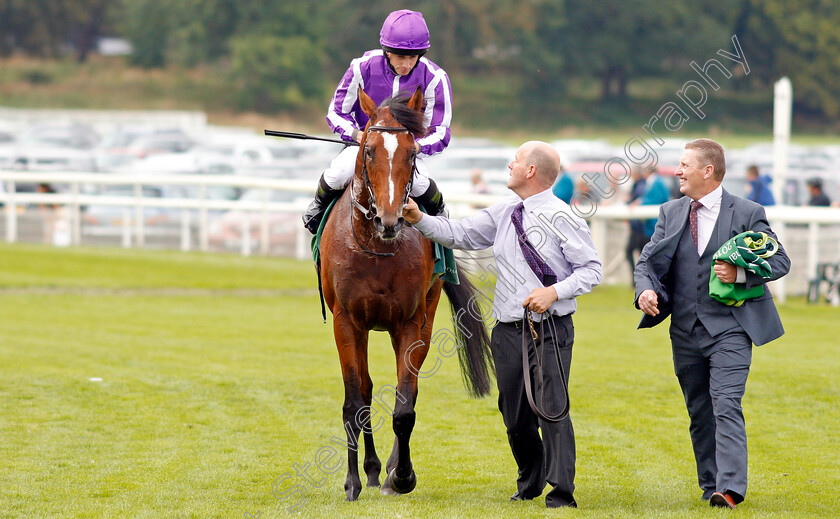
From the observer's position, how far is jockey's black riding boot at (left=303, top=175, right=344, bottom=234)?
5479mm

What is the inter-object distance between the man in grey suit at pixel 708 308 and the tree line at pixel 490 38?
4895cm

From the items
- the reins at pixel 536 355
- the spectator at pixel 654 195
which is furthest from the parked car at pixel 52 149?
the reins at pixel 536 355

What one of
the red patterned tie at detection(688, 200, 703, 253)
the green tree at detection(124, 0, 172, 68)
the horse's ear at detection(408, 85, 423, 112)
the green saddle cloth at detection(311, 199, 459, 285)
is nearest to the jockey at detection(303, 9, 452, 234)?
the green saddle cloth at detection(311, 199, 459, 285)

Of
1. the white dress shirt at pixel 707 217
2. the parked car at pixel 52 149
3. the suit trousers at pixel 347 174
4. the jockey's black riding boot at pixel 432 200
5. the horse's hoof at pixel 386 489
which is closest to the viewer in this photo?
the white dress shirt at pixel 707 217

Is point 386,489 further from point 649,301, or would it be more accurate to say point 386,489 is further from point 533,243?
point 649,301

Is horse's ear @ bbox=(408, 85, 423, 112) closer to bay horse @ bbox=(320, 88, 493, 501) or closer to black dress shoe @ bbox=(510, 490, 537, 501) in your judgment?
bay horse @ bbox=(320, 88, 493, 501)

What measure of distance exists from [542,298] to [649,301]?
53 centimetres

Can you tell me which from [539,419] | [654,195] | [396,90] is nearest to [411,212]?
[396,90]

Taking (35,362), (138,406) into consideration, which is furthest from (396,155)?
(35,362)

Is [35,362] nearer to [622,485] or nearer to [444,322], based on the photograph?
[444,322]

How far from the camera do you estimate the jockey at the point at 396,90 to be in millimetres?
5293

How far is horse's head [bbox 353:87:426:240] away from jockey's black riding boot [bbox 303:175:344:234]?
2.00 feet

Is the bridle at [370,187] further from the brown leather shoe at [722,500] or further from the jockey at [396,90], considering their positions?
the brown leather shoe at [722,500]

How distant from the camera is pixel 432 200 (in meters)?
5.49
